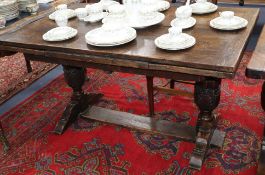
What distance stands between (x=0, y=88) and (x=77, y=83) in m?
1.17

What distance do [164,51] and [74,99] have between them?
48.3 inches

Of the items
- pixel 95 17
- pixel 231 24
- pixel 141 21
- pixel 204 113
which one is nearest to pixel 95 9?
pixel 95 17

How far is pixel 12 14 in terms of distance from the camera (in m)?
2.46

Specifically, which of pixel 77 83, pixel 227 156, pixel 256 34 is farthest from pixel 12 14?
pixel 256 34

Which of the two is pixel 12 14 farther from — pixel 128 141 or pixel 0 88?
pixel 128 141

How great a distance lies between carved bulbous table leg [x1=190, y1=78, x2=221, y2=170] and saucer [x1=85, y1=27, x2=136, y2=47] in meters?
0.55

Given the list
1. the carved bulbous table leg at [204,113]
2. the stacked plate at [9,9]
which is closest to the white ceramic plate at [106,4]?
the stacked plate at [9,9]

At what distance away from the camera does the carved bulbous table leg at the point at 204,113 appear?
187 cm

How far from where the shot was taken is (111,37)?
1744 millimetres

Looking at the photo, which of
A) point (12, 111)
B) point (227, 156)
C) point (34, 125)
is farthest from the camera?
point (12, 111)

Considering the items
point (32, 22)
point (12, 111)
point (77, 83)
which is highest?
point (32, 22)

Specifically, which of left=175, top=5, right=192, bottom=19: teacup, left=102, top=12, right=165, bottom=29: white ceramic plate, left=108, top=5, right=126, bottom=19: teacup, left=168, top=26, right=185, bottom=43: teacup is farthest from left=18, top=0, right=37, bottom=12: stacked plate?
left=168, top=26, right=185, bottom=43: teacup

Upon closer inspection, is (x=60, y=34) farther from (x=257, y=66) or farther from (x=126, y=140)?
(x=257, y=66)

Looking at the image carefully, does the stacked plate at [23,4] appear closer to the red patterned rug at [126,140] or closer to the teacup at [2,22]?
the teacup at [2,22]
